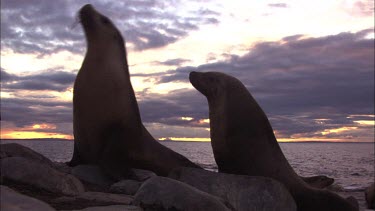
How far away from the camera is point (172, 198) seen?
193 inches

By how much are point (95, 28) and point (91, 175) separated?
2.47m

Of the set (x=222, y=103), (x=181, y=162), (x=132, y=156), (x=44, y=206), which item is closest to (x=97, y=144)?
(x=132, y=156)

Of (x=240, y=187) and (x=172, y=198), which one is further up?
(x=172, y=198)

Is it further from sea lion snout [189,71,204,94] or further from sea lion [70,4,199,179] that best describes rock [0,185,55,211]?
sea lion snout [189,71,204,94]

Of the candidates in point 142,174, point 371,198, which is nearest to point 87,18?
point 142,174

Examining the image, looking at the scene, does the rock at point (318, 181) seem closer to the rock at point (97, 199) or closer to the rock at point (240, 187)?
the rock at point (240, 187)

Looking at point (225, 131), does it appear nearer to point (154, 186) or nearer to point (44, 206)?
point (154, 186)

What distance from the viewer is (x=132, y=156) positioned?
8.12 metres

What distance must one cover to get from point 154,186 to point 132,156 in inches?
123

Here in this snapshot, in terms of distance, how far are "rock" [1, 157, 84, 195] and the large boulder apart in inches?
38.1

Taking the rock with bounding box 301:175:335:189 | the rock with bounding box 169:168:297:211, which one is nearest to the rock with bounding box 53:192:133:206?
the rock with bounding box 169:168:297:211

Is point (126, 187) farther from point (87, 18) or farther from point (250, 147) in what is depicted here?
point (87, 18)

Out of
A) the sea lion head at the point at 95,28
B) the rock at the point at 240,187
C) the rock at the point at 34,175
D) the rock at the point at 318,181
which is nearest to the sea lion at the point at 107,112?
the sea lion head at the point at 95,28

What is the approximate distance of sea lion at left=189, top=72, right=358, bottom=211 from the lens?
7.84 meters
